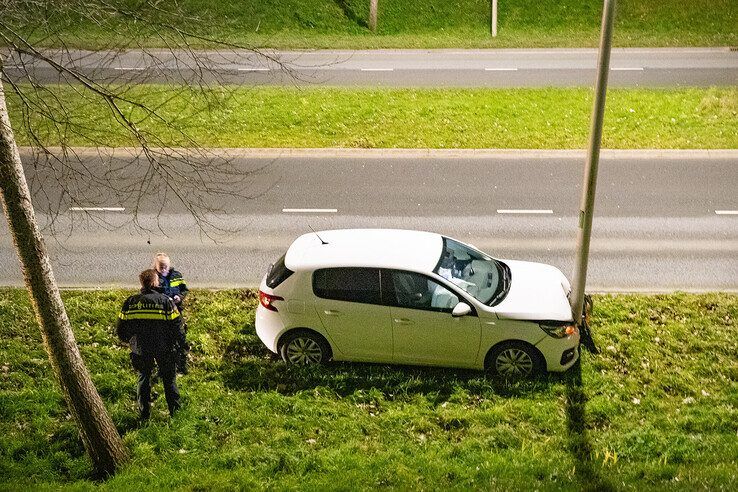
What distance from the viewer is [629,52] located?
2483 centimetres

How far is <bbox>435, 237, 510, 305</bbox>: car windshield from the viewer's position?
942 cm

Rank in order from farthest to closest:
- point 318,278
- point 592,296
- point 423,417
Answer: point 592,296 < point 318,278 < point 423,417

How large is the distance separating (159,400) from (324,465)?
2467mm

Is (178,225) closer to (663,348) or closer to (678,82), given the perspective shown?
(663,348)

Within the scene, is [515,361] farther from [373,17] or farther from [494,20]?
[373,17]

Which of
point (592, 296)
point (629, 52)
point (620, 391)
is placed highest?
point (629, 52)

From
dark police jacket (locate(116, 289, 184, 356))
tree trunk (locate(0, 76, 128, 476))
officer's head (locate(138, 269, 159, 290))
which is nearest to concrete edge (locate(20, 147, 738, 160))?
officer's head (locate(138, 269, 159, 290))

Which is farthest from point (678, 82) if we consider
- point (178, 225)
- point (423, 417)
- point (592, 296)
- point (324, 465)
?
point (324, 465)

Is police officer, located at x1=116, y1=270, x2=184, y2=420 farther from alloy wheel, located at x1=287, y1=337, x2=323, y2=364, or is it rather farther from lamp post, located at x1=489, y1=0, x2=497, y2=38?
lamp post, located at x1=489, y1=0, x2=497, y2=38

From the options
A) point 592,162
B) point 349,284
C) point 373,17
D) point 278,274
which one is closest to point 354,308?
point 349,284

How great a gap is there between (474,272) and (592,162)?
2.00m

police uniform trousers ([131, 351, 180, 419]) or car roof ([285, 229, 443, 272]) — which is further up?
car roof ([285, 229, 443, 272])

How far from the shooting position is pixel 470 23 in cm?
2762

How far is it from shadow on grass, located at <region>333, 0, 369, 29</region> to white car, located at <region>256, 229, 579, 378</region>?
65.5ft
